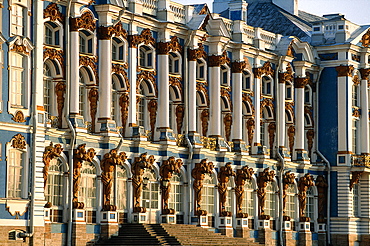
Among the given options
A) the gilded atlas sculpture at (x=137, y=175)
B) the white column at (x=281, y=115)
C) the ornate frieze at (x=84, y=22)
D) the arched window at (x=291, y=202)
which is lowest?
the arched window at (x=291, y=202)

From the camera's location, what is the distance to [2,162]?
44.5 metres

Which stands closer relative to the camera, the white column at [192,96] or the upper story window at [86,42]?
the upper story window at [86,42]

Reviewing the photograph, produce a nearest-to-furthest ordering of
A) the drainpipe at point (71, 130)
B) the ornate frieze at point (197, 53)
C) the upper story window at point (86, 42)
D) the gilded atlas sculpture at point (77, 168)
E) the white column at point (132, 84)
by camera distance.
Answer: the drainpipe at point (71, 130) < the gilded atlas sculpture at point (77, 168) < the upper story window at point (86, 42) < the white column at point (132, 84) < the ornate frieze at point (197, 53)

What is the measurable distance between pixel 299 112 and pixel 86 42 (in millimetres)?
19052

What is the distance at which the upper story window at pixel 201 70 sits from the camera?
194 feet

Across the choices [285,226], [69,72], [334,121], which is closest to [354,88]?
[334,121]

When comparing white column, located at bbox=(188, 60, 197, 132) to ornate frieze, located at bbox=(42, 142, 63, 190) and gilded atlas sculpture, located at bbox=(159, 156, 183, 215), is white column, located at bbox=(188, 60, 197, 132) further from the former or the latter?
ornate frieze, located at bbox=(42, 142, 63, 190)

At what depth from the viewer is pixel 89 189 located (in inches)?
2012

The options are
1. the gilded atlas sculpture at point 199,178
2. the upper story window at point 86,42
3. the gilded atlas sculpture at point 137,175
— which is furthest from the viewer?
the gilded atlas sculpture at point 199,178

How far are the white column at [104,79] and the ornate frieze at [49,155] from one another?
375 cm

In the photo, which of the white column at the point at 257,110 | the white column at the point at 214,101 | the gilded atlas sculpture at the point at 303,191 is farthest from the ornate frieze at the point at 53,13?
the gilded atlas sculpture at the point at 303,191

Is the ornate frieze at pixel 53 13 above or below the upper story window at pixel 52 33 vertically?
above

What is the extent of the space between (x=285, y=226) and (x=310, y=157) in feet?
19.5

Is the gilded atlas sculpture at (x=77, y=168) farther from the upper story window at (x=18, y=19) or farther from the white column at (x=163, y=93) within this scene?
the white column at (x=163, y=93)
